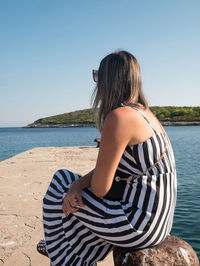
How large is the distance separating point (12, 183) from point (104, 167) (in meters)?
4.17

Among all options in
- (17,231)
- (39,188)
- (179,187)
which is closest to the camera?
(17,231)

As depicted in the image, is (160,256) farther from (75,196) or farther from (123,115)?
(123,115)

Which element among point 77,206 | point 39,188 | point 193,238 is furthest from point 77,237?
point 39,188

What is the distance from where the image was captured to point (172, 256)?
4.91 ft

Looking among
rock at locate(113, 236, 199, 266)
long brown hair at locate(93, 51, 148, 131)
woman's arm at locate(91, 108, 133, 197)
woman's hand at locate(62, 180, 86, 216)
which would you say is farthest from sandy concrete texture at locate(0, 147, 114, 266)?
long brown hair at locate(93, 51, 148, 131)

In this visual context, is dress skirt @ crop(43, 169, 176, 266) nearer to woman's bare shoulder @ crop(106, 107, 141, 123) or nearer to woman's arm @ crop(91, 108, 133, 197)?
woman's arm @ crop(91, 108, 133, 197)

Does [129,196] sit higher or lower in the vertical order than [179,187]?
higher

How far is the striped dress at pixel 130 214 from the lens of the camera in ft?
4.70

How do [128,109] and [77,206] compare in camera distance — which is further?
[77,206]

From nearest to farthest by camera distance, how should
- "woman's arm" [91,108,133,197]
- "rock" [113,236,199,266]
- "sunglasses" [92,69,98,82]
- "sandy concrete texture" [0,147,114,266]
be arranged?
"woman's arm" [91,108,133,197]
"rock" [113,236,199,266]
"sunglasses" [92,69,98,82]
"sandy concrete texture" [0,147,114,266]

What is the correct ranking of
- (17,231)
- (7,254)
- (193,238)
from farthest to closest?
(193,238), (17,231), (7,254)

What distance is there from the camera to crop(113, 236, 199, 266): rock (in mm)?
1460

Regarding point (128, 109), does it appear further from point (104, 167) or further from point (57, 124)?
point (57, 124)

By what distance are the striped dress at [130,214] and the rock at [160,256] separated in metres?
0.04
